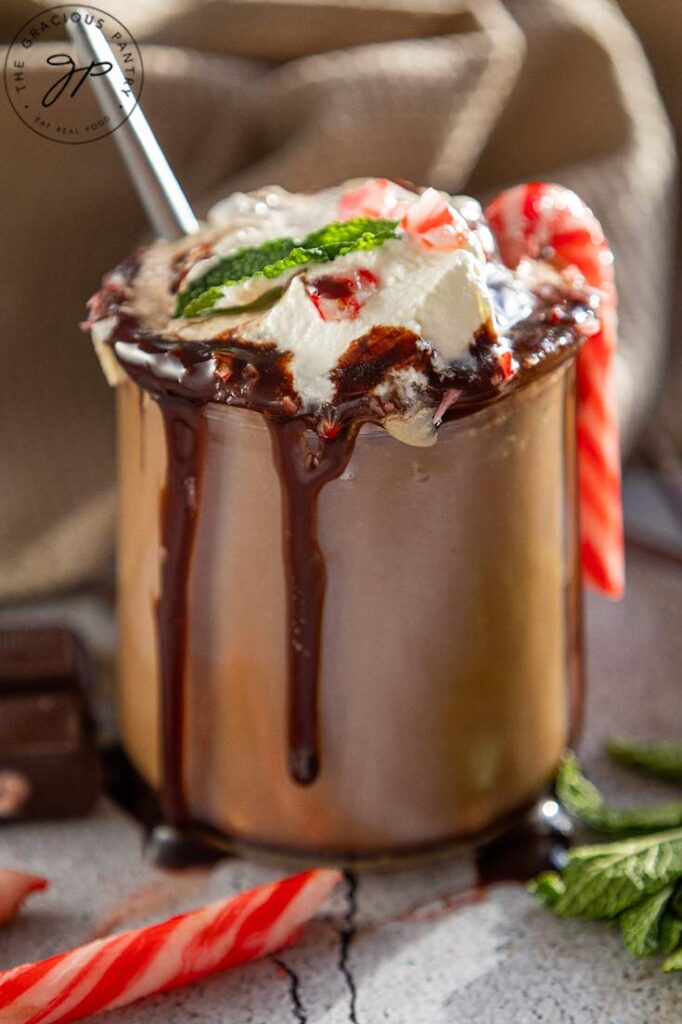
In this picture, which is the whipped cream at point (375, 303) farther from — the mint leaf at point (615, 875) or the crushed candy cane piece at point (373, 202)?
the mint leaf at point (615, 875)

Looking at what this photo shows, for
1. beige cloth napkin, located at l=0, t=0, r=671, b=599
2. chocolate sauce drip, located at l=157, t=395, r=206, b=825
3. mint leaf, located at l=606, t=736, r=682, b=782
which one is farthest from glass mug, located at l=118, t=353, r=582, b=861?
beige cloth napkin, located at l=0, t=0, r=671, b=599

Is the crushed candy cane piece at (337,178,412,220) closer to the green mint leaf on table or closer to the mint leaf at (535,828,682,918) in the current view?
the green mint leaf on table

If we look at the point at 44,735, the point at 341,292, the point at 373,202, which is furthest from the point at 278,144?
the point at 44,735

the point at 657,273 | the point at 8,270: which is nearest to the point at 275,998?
the point at 8,270

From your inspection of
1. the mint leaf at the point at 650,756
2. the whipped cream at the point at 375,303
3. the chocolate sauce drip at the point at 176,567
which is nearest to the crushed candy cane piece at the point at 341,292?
the whipped cream at the point at 375,303

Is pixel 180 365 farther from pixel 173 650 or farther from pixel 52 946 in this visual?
pixel 52 946

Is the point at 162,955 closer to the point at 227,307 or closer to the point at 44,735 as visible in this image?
the point at 44,735
